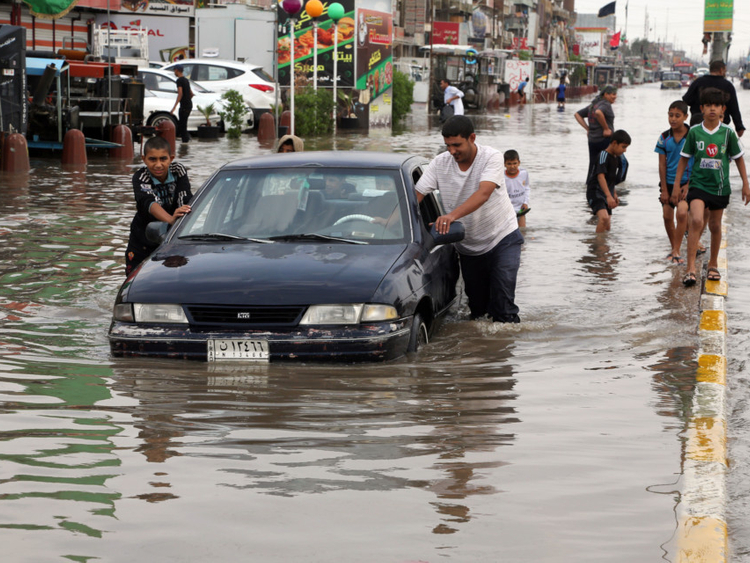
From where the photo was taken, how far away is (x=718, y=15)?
2511 inches

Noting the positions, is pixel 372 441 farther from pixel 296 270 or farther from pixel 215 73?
pixel 215 73

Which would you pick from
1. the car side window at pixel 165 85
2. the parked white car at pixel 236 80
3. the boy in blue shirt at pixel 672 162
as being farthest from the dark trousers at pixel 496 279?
the parked white car at pixel 236 80

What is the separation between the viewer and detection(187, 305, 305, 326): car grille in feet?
21.8

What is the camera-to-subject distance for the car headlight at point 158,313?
6.75 metres

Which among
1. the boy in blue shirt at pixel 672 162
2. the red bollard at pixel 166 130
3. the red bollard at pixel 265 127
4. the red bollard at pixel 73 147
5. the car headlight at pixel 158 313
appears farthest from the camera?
the red bollard at pixel 265 127

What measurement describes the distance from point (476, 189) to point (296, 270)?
5.87ft

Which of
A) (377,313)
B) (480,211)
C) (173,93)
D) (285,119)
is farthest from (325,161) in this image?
(285,119)

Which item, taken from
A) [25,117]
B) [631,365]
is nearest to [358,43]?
[25,117]

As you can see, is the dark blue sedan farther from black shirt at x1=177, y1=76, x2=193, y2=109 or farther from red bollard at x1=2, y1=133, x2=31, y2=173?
black shirt at x1=177, y1=76, x2=193, y2=109

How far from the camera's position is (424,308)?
7.52 meters

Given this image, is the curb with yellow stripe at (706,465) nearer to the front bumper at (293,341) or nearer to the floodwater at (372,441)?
the floodwater at (372,441)

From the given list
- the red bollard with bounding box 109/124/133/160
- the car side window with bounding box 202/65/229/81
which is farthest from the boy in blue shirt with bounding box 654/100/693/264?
the car side window with bounding box 202/65/229/81

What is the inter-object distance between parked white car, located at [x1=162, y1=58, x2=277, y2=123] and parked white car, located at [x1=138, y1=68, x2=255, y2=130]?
0.55m

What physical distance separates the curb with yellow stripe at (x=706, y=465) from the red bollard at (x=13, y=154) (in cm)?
1463
